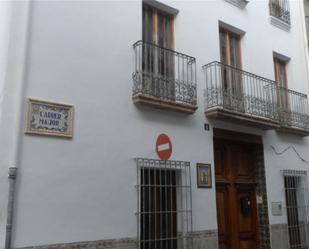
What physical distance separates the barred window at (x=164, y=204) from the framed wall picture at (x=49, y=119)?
1447 millimetres

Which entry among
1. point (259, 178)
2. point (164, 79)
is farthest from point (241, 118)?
point (164, 79)

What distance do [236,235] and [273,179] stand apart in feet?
5.64

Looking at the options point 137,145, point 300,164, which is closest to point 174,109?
point 137,145

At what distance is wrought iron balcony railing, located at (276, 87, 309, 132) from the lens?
9273 millimetres

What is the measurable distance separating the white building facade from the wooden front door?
31 mm

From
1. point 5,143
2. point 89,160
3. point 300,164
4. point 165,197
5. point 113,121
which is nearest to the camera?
point 5,143

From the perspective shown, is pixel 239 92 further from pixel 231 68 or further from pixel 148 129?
pixel 148 129

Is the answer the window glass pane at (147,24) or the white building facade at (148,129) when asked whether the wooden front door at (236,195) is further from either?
the window glass pane at (147,24)

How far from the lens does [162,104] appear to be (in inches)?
261

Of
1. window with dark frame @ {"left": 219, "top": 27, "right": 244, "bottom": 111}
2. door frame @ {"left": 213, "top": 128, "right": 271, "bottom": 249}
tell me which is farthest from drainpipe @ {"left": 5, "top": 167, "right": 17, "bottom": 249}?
window with dark frame @ {"left": 219, "top": 27, "right": 244, "bottom": 111}

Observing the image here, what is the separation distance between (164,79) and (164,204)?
235 cm

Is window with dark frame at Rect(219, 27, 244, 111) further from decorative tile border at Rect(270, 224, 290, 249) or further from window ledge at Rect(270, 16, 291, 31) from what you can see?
decorative tile border at Rect(270, 224, 290, 249)

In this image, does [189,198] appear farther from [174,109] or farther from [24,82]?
[24,82]

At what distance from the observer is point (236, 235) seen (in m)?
7.93
